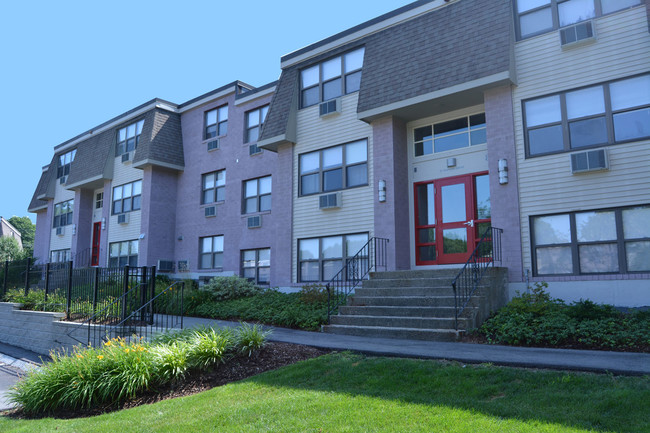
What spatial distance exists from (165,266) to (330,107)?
35.3 feet

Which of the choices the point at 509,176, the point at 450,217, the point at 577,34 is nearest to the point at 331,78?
the point at 450,217

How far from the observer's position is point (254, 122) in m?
20.1

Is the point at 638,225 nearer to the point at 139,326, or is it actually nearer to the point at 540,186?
the point at 540,186

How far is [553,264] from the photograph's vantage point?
11633mm

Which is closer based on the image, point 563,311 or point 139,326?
point 563,311

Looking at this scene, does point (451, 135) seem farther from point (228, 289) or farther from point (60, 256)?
point (60, 256)

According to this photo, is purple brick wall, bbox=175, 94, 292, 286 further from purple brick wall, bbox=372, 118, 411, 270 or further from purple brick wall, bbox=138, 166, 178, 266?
purple brick wall, bbox=372, 118, 411, 270

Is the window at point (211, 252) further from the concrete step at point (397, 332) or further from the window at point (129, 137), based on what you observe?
the concrete step at point (397, 332)

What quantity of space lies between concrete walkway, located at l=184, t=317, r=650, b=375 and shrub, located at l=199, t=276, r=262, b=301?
6.25 metres

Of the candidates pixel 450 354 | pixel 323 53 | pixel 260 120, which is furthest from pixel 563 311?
pixel 260 120

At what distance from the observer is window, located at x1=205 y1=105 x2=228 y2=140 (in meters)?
21.4

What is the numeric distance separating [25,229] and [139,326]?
→ 6503 cm

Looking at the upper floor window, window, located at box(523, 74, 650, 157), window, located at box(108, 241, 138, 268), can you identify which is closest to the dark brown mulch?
window, located at box(523, 74, 650, 157)

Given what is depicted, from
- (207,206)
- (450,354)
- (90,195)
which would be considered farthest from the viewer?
(90,195)
